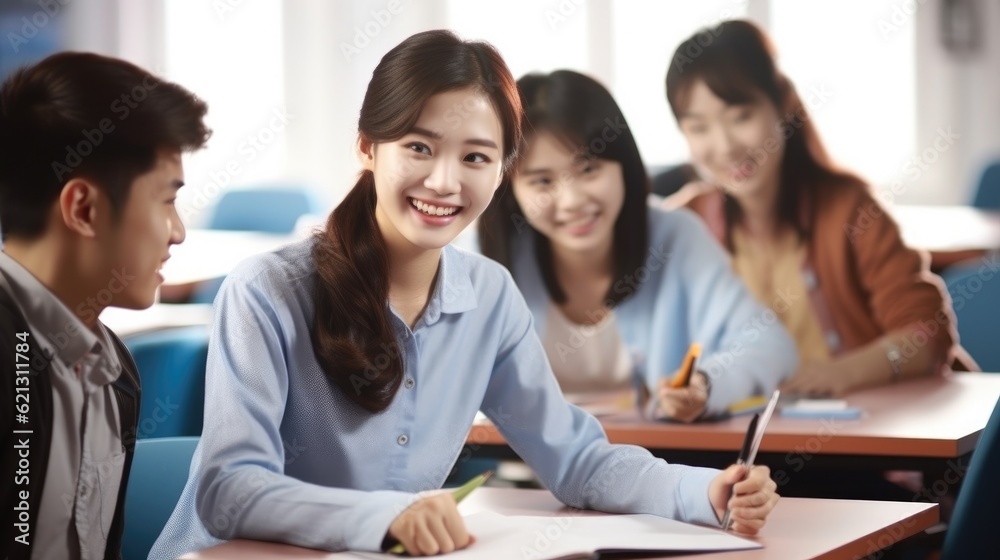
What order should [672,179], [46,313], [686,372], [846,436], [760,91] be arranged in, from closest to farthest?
[46,313] → [846,436] → [686,372] → [760,91] → [672,179]

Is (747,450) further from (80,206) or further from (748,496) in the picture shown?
(80,206)

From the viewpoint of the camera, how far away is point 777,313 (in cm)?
305

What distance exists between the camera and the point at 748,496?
1479mm

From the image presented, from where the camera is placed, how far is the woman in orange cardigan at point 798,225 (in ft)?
8.97

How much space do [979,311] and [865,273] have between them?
0.32 metres

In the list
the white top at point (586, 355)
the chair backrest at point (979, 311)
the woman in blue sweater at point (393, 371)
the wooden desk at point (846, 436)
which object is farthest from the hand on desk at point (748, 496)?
the chair backrest at point (979, 311)

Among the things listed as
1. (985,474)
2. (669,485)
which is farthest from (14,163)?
(985,474)

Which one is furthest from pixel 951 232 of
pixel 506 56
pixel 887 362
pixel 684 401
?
pixel 684 401

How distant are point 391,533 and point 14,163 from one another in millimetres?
562

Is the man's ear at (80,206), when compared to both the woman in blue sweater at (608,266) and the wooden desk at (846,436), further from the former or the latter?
the woman in blue sweater at (608,266)

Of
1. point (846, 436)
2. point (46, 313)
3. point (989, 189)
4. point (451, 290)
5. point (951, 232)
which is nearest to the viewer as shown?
point (46, 313)

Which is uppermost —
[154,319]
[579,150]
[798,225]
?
[579,150]

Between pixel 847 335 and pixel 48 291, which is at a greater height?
pixel 48 291

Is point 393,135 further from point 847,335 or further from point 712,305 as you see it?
point 847,335
